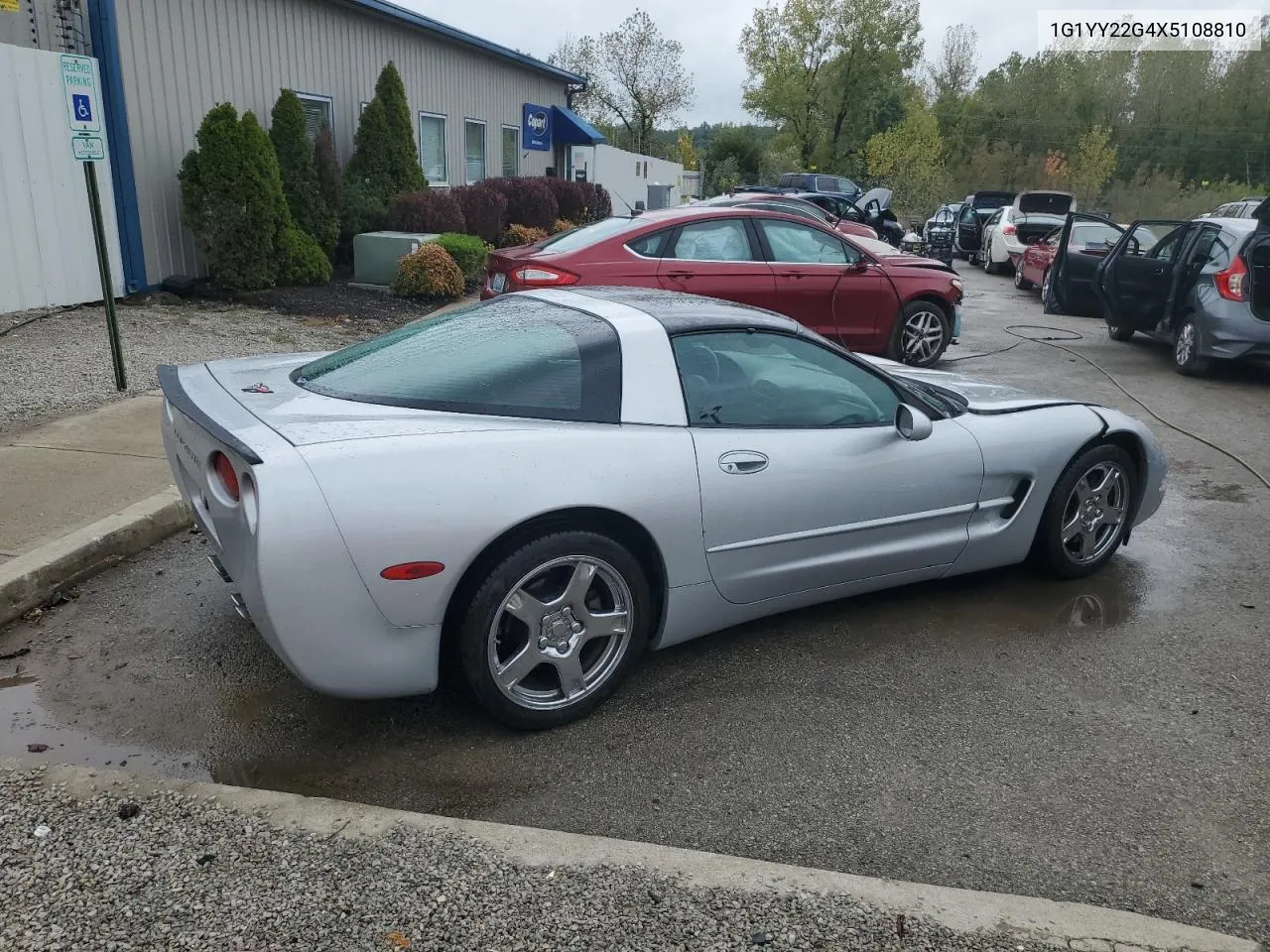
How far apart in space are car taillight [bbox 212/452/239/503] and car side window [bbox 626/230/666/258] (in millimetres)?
5982

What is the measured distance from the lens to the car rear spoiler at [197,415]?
297 centimetres

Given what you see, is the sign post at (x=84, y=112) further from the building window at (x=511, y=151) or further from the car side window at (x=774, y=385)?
the building window at (x=511, y=151)

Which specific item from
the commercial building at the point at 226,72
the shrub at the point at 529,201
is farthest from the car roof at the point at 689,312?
the shrub at the point at 529,201

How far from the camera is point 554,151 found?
26.0m

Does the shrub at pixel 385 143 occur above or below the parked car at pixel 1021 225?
above

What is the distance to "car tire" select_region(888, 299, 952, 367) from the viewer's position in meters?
9.81

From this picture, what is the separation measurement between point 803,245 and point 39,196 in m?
7.25

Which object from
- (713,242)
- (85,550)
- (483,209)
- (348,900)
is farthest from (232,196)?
(348,900)

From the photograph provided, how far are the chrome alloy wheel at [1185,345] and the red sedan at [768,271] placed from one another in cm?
223

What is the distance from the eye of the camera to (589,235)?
8.98 meters

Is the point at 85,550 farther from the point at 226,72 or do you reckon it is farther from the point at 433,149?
the point at 433,149

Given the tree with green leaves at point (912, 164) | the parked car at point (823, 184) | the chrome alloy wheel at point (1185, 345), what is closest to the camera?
the chrome alloy wheel at point (1185, 345)

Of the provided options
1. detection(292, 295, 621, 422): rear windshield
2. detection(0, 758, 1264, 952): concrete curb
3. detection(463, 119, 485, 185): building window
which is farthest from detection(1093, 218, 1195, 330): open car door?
detection(463, 119, 485, 185): building window

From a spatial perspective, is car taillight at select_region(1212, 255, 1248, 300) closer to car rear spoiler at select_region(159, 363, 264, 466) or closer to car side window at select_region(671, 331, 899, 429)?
car side window at select_region(671, 331, 899, 429)
